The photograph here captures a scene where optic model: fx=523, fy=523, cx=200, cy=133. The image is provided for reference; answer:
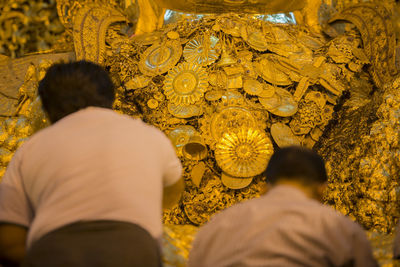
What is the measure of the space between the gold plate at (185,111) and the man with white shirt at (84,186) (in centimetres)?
169

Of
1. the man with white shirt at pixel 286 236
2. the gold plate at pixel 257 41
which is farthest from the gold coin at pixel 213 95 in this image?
the man with white shirt at pixel 286 236

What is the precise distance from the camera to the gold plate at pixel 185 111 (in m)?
3.28

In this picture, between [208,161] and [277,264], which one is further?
[208,161]

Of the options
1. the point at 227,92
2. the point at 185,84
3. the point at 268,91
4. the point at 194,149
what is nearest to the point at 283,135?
the point at 268,91

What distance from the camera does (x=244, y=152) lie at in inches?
121

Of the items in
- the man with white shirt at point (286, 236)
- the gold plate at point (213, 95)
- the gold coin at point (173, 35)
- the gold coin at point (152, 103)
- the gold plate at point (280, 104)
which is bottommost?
the gold coin at point (152, 103)

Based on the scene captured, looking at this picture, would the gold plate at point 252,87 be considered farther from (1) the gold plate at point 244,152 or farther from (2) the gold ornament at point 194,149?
(2) the gold ornament at point 194,149

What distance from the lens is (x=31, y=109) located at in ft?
11.5

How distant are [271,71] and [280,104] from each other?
0.93 ft

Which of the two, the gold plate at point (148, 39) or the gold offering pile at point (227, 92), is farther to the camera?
the gold plate at point (148, 39)

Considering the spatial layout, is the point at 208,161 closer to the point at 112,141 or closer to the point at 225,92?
the point at 225,92

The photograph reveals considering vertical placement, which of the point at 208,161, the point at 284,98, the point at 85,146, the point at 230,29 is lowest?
the point at 208,161

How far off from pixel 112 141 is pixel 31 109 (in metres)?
2.29

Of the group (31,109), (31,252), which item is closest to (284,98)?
(31,109)
